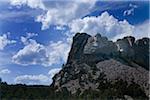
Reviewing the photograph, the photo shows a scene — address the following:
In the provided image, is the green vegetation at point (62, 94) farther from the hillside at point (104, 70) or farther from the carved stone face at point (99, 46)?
the carved stone face at point (99, 46)

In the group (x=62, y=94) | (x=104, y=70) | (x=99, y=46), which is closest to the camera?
(x=62, y=94)

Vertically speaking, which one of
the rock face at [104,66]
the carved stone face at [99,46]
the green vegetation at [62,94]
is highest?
the carved stone face at [99,46]

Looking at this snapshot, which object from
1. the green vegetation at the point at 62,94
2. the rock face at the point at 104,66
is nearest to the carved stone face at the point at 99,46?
the rock face at the point at 104,66

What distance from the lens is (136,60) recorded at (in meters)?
23.9

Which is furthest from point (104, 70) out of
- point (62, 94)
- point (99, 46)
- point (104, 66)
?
point (62, 94)

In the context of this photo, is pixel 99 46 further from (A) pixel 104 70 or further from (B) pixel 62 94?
(B) pixel 62 94

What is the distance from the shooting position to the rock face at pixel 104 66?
20.7 m

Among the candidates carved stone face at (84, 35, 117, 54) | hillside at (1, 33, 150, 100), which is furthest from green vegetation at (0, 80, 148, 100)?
carved stone face at (84, 35, 117, 54)

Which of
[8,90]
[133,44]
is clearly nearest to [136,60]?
[133,44]

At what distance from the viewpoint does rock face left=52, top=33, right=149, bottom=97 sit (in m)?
20.7

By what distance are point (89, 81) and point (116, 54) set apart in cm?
343

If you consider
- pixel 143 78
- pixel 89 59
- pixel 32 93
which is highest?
pixel 89 59

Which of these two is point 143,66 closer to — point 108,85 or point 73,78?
point 108,85

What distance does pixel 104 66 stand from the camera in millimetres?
23734
